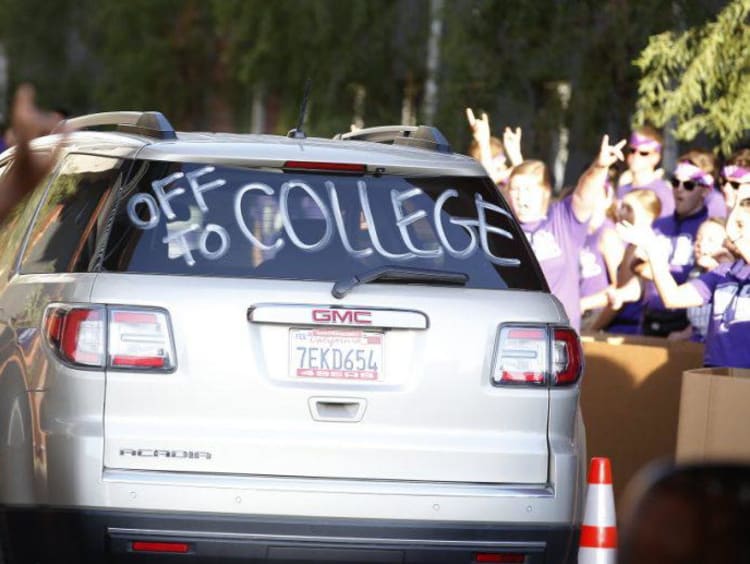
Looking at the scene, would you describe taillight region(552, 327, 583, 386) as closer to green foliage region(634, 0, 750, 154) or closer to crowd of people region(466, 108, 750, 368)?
crowd of people region(466, 108, 750, 368)

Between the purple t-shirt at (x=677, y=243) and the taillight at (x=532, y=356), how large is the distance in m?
5.03

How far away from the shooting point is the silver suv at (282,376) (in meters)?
6.59

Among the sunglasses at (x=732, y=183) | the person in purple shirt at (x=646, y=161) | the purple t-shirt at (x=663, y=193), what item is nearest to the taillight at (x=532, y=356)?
the sunglasses at (x=732, y=183)

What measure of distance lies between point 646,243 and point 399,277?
272 cm

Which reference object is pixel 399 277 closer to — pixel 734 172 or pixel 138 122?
pixel 138 122

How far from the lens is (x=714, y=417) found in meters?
8.11

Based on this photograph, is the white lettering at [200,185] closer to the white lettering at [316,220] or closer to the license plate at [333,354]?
the white lettering at [316,220]

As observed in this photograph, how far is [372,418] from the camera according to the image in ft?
22.1

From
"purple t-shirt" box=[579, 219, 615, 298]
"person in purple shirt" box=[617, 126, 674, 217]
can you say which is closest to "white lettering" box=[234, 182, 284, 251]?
"purple t-shirt" box=[579, 219, 615, 298]

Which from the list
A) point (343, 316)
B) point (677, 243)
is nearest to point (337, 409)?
point (343, 316)

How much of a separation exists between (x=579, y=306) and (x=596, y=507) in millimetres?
3895

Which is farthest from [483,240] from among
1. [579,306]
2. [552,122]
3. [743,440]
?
[552,122]

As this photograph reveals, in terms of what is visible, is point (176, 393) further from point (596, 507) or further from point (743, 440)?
point (743, 440)

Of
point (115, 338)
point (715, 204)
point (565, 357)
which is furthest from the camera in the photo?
point (715, 204)
